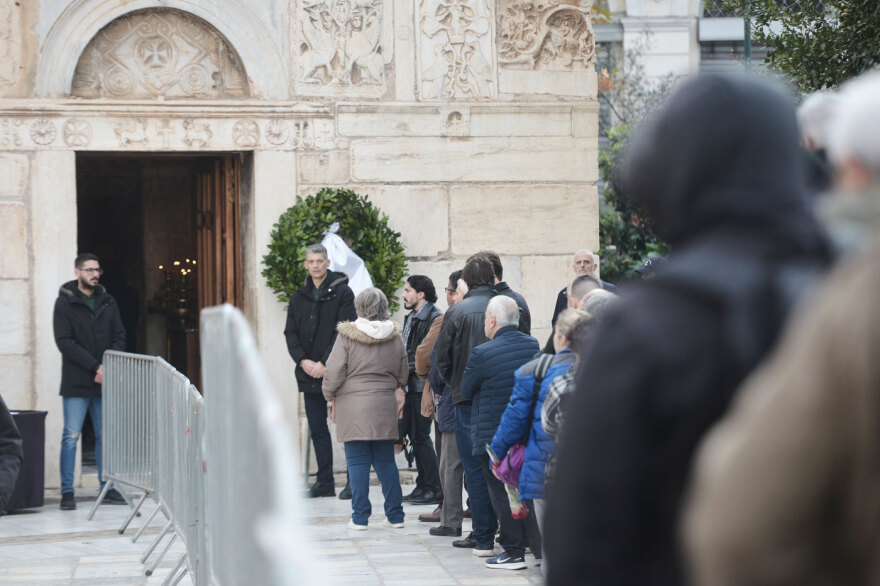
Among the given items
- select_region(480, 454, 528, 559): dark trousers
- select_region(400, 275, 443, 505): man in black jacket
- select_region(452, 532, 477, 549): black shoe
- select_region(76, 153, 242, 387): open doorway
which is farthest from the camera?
select_region(76, 153, 242, 387): open doorway

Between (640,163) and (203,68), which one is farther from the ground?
(203,68)

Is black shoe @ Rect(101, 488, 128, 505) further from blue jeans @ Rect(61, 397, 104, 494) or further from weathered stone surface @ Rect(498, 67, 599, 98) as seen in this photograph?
weathered stone surface @ Rect(498, 67, 599, 98)

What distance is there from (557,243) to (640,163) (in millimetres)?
10462

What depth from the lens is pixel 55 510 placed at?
10.7m

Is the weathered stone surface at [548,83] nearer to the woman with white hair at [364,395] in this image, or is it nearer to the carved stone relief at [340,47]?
the carved stone relief at [340,47]

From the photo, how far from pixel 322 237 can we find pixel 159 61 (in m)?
2.27

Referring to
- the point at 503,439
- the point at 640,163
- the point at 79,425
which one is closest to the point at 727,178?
the point at 640,163

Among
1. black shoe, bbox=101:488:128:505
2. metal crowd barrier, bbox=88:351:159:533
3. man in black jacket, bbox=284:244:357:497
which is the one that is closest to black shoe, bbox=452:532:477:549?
metal crowd barrier, bbox=88:351:159:533

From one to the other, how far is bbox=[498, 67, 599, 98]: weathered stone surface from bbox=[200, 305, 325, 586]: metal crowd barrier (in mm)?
8181

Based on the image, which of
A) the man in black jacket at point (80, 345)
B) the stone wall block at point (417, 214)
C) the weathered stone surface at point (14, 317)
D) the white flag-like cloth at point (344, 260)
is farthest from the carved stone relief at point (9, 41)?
the stone wall block at point (417, 214)

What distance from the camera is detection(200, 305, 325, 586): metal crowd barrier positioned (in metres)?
1.79

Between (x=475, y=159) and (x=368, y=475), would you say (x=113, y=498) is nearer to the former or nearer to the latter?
(x=368, y=475)

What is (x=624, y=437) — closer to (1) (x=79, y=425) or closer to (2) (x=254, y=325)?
(1) (x=79, y=425)

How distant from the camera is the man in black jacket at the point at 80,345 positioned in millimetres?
10578
